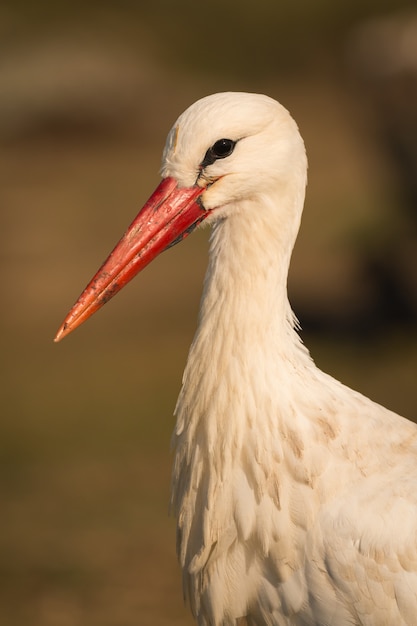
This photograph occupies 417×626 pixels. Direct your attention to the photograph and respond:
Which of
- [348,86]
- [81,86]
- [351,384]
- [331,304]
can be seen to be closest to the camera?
[351,384]

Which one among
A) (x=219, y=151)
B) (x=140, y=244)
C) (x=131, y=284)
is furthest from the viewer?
(x=131, y=284)

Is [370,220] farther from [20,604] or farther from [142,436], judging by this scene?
[20,604]

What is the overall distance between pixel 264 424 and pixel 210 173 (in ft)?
2.21

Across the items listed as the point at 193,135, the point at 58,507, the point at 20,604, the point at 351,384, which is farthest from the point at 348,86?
the point at 193,135

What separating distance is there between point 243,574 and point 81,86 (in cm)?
1040

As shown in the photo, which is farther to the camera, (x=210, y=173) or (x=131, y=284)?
(x=131, y=284)

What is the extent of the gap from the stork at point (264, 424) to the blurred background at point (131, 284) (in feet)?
7.44

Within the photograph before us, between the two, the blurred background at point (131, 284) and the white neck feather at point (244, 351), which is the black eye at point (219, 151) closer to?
the white neck feather at point (244, 351)

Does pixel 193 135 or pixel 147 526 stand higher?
pixel 193 135

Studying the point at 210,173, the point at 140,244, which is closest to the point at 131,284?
the point at 140,244

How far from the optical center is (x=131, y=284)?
8852mm

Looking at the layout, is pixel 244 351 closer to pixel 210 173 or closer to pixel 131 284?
pixel 210 173

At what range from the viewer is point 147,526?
18.2ft

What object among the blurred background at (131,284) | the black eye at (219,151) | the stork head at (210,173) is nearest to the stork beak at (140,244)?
the stork head at (210,173)
